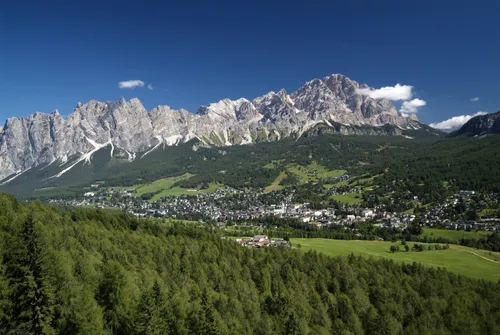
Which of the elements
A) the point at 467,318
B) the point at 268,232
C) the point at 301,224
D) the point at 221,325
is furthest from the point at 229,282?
the point at 301,224

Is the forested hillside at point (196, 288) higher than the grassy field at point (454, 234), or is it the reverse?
the forested hillside at point (196, 288)

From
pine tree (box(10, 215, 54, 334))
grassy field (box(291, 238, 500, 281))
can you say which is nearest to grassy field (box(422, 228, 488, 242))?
grassy field (box(291, 238, 500, 281))

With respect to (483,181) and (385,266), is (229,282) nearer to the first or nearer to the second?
(385,266)

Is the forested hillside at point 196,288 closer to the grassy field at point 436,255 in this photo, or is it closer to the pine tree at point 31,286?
the pine tree at point 31,286

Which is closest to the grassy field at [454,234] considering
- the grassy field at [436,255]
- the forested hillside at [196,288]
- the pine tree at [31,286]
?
the grassy field at [436,255]

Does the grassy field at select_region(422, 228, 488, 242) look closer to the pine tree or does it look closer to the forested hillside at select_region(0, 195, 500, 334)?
the forested hillside at select_region(0, 195, 500, 334)

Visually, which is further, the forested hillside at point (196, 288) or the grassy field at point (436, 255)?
the grassy field at point (436, 255)

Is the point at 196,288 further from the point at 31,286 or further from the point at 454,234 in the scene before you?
the point at 454,234
